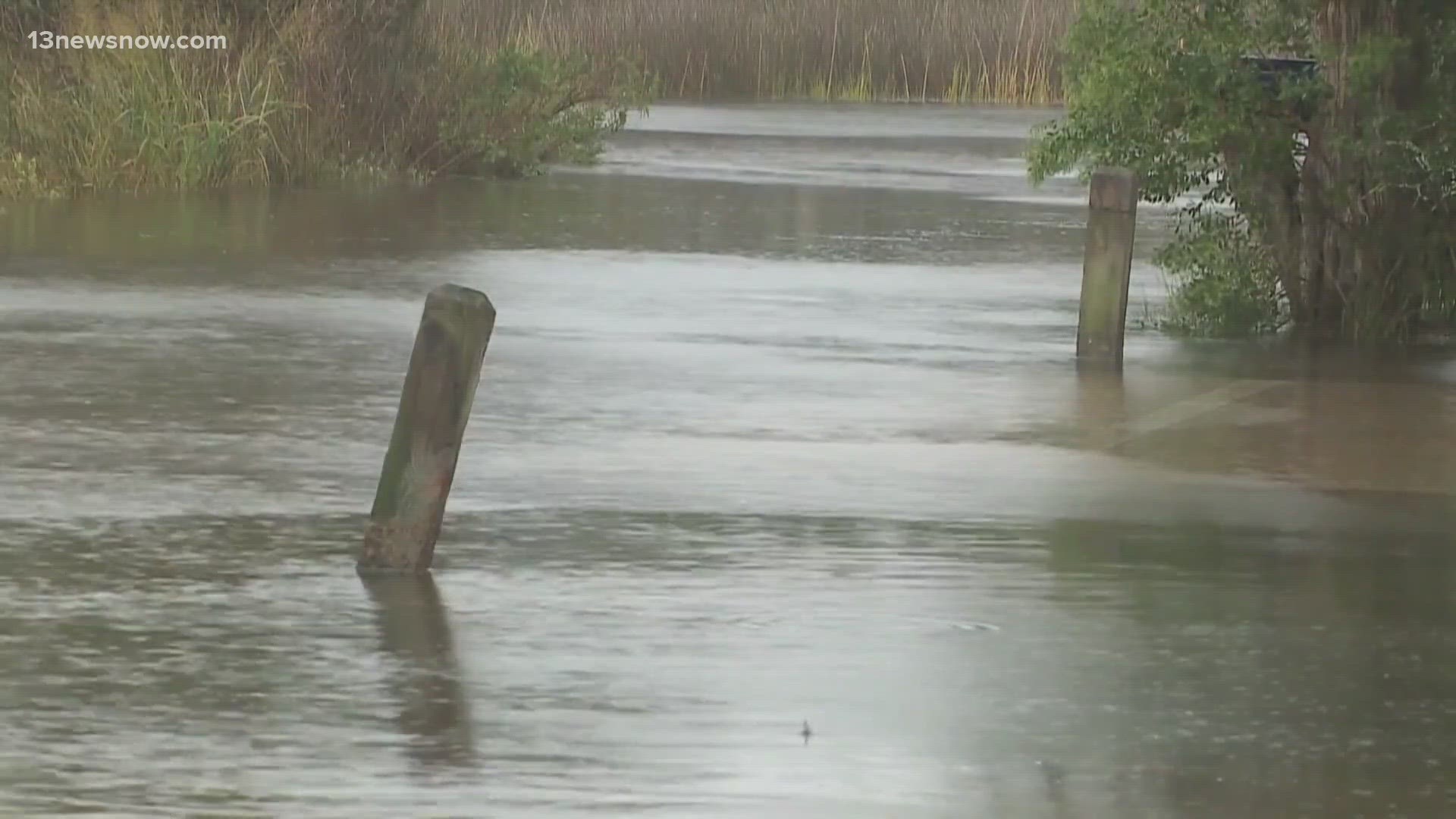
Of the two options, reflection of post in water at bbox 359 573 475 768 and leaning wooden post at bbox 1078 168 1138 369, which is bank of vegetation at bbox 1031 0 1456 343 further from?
reflection of post in water at bbox 359 573 475 768

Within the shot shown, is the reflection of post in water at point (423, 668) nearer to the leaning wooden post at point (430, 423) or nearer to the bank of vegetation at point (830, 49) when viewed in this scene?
the leaning wooden post at point (430, 423)

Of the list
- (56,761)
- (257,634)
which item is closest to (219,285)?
(257,634)

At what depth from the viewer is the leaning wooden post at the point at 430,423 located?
30.3 ft

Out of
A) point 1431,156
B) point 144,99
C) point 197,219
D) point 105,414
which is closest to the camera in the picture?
point 105,414

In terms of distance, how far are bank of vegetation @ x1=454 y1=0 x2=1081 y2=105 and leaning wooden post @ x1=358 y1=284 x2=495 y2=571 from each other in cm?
3192

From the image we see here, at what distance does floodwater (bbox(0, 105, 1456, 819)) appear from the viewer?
7090 millimetres

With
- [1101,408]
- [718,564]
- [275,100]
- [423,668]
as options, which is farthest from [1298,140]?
[275,100]

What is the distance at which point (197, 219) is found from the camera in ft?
75.5

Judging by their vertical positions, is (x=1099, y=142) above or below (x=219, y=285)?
above

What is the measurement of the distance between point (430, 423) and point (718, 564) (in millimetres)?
987

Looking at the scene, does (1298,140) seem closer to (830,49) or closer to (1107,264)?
(1107,264)

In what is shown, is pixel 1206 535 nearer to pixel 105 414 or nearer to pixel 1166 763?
pixel 1166 763

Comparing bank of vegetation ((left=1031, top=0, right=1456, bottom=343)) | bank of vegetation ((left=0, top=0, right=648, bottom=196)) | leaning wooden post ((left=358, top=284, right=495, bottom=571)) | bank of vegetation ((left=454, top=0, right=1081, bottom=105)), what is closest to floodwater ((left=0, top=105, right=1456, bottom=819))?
→ leaning wooden post ((left=358, top=284, right=495, bottom=571))

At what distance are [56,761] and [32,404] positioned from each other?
6.44 meters
